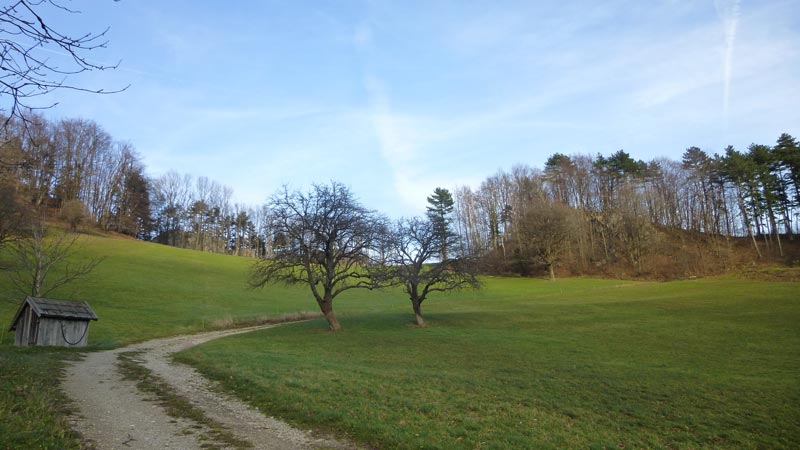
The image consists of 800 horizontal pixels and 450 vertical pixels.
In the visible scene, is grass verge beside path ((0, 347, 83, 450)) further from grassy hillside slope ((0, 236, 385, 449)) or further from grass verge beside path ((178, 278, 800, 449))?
grass verge beside path ((178, 278, 800, 449))

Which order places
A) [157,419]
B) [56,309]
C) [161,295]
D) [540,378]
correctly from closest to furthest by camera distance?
[157,419], [540,378], [56,309], [161,295]

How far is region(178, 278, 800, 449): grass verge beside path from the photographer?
9148 millimetres

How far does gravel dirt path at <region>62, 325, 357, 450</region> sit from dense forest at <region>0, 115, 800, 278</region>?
163 ft

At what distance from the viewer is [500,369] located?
17.2 meters

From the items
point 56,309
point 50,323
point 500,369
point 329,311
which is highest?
point 56,309

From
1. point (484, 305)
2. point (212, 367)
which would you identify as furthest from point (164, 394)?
point (484, 305)

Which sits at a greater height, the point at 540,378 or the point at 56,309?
the point at 56,309

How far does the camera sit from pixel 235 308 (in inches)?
1715

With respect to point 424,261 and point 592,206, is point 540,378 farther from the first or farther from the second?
point 592,206

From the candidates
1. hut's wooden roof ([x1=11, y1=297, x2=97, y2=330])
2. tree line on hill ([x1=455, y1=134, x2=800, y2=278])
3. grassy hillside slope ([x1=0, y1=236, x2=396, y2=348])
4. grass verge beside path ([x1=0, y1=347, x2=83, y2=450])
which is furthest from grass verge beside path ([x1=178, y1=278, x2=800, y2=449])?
tree line on hill ([x1=455, y1=134, x2=800, y2=278])

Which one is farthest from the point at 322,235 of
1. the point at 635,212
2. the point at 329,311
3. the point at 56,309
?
the point at 635,212

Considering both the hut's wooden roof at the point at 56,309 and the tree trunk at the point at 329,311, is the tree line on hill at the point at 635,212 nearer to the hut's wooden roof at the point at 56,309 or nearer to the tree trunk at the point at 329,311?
the tree trunk at the point at 329,311

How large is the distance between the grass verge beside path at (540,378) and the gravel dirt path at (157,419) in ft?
2.10

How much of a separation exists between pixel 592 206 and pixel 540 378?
245ft
